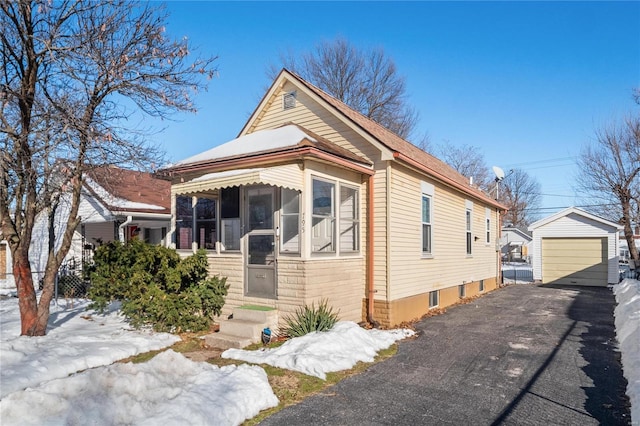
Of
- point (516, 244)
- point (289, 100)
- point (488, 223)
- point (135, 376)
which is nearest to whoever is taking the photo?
point (135, 376)

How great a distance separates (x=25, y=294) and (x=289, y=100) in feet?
23.2

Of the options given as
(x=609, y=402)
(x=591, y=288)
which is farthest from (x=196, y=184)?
(x=591, y=288)

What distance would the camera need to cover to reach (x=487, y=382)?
5.79 meters

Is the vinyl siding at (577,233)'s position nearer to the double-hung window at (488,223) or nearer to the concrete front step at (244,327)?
the double-hung window at (488,223)

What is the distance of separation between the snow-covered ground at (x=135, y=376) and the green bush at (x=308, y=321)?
0.21 meters

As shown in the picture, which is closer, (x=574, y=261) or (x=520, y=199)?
(x=574, y=261)

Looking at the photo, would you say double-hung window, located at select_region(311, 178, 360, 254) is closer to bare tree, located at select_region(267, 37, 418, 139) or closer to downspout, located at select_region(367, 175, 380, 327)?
downspout, located at select_region(367, 175, 380, 327)

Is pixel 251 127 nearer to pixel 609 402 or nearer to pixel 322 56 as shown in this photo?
pixel 609 402

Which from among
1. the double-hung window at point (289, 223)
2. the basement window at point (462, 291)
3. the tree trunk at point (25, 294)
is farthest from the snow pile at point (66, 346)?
the basement window at point (462, 291)

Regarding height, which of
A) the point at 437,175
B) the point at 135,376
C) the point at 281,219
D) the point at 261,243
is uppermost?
the point at 437,175

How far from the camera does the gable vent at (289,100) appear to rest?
11.0 meters

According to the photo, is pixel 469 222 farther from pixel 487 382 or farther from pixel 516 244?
pixel 516 244

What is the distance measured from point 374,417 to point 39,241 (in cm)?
1799

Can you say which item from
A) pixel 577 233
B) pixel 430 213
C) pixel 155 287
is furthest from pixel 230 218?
pixel 577 233
